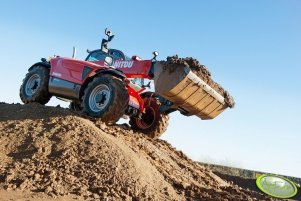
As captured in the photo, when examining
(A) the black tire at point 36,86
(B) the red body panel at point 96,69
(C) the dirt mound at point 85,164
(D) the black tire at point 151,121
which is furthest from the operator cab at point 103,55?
(C) the dirt mound at point 85,164

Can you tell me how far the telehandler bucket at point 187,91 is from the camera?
8922mm

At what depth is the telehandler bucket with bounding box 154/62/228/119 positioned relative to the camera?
29.3 ft

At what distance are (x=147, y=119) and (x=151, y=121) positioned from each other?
0.47 feet

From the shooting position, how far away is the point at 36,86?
11.7 m

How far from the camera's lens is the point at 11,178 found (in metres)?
6.07

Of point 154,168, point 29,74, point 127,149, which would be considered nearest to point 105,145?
point 127,149

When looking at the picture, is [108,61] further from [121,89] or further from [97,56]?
[121,89]

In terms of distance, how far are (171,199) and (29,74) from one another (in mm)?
6936

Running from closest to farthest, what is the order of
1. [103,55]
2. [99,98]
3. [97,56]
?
[99,98] → [103,55] → [97,56]

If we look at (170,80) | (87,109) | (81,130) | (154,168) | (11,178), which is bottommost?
(11,178)

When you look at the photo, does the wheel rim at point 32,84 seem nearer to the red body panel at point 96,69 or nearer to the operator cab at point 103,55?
the red body panel at point 96,69

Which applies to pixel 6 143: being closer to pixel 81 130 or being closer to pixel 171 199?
pixel 81 130

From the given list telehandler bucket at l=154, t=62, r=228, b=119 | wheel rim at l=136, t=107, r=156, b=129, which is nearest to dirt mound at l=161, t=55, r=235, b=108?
telehandler bucket at l=154, t=62, r=228, b=119

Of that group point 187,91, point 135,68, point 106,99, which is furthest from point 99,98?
point 187,91
